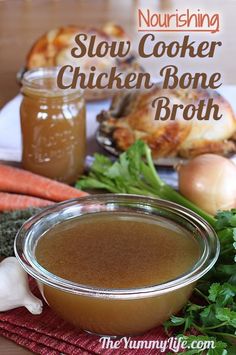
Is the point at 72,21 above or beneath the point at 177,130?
beneath

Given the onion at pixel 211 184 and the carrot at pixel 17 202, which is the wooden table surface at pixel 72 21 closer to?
the carrot at pixel 17 202

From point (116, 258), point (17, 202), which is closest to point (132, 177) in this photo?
point (17, 202)

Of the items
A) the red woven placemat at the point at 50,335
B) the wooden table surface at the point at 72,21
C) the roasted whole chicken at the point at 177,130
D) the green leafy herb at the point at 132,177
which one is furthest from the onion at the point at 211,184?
the wooden table surface at the point at 72,21

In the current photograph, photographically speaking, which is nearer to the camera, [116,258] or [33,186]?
[116,258]

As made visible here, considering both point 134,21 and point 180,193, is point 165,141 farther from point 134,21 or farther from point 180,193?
point 134,21

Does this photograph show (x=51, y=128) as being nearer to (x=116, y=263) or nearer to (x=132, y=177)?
(x=132, y=177)

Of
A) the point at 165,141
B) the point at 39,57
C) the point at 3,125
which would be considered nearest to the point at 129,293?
the point at 165,141

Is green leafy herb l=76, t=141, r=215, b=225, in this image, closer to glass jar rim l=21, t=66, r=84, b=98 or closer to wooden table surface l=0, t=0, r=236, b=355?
glass jar rim l=21, t=66, r=84, b=98

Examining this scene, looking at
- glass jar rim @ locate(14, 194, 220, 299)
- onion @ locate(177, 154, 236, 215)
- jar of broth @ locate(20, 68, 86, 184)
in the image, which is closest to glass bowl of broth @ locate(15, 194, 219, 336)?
glass jar rim @ locate(14, 194, 220, 299)
